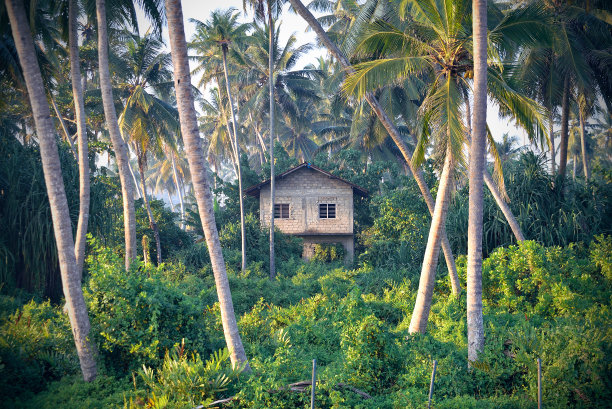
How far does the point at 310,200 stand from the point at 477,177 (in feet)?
62.0

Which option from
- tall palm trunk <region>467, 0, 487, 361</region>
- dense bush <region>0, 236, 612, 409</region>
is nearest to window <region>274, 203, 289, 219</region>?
dense bush <region>0, 236, 612, 409</region>

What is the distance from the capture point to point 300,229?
28.3 m

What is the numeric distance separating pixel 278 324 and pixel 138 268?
5.75 metres

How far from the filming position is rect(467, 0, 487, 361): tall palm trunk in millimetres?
9492

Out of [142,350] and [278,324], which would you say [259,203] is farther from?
[142,350]

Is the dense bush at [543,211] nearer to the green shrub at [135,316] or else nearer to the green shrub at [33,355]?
the green shrub at [135,316]

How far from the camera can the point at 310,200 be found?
28.3m

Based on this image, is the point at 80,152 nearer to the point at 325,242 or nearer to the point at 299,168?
the point at 299,168

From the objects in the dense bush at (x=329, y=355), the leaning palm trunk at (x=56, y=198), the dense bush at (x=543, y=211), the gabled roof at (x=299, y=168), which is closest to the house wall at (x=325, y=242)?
the gabled roof at (x=299, y=168)

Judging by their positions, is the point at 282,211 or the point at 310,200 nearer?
the point at 310,200

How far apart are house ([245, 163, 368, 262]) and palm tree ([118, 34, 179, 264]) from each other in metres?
6.30

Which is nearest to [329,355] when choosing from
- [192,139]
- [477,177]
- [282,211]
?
[477,177]

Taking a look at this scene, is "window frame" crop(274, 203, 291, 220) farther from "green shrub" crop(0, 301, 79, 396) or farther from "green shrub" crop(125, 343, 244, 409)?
"green shrub" crop(125, 343, 244, 409)

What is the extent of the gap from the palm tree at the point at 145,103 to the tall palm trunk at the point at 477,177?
17.8 meters
